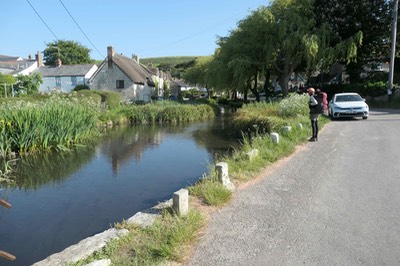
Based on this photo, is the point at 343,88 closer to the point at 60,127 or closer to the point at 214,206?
the point at 60,127

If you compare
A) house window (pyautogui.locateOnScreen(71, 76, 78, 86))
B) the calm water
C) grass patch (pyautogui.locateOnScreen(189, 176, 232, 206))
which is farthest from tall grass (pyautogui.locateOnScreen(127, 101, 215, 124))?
house window (pyautogui.locateOnScreen(71, 76, 78, 86))

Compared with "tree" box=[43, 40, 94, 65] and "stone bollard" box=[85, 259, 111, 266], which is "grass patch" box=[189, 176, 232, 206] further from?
"tree" box=[43, 40, 94, 65]

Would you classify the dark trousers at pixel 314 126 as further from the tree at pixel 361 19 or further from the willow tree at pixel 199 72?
the willow tree at pixel 199 72

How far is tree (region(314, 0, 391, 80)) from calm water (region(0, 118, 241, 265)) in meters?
20.3

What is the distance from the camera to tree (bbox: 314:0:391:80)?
96.3ft

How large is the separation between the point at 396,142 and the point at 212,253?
9063 millimetres

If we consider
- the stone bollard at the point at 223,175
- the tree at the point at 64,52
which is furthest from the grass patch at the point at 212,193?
the tree at the point at 64,52

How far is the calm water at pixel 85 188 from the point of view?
6.21 metres

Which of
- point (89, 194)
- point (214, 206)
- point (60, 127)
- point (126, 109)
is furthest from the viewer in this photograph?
point (126, 109)

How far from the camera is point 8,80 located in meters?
36.7

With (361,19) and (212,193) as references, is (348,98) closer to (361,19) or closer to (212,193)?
(212,193)

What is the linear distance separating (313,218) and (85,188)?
22.4 feet

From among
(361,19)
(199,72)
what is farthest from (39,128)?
(199,72)

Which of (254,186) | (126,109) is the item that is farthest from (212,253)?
(126,109)
